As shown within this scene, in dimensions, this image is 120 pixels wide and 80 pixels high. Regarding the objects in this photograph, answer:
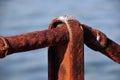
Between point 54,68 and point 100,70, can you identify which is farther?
point 100,70

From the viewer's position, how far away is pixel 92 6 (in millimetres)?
13328

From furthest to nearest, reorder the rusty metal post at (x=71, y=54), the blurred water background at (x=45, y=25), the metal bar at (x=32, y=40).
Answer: the blurred water background at (x=45, y=25) → the rusty metal post at (x=71, y=54) → the metal bar at (x=32, y=40)

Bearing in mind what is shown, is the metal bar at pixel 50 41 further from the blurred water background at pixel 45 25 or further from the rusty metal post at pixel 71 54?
the blurred water background at pixel 45 25

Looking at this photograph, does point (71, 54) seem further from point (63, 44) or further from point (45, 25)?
point (45, 25)

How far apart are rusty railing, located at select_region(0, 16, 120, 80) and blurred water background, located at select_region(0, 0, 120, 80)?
6.06m

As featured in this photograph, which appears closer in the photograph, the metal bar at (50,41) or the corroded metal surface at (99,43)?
the metal bar at (50,41)

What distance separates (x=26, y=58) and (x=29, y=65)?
1.05 ft

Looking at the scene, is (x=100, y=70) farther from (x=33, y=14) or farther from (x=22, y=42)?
(x=22, y=42)

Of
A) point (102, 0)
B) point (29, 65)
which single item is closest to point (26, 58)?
point (29, 65)

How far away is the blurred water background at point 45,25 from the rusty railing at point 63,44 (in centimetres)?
606

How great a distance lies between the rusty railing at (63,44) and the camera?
1388 mm

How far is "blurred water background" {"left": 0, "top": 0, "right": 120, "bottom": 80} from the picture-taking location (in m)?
8.19

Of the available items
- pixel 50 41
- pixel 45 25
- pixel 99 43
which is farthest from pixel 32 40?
pixel 45 25

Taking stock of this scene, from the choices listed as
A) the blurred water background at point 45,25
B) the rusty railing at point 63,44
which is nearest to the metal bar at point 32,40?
the rusty railing at point 63,44
